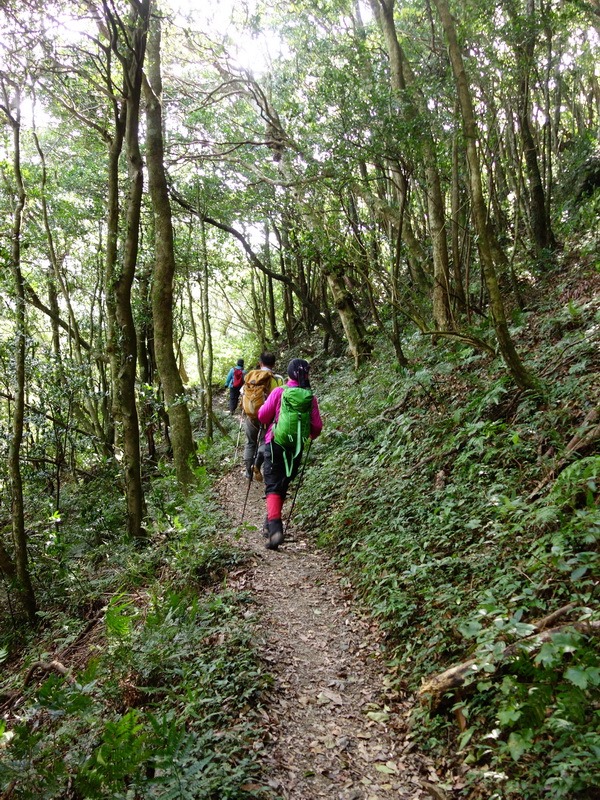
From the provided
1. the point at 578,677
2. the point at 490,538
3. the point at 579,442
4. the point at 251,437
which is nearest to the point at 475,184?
the point at 579,442

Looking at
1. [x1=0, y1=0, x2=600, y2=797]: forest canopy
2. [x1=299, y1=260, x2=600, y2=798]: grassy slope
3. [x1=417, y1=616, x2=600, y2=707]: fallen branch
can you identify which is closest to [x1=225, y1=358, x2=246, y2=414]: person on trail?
[x1=0, y1=0, x2=600, y2=797]: forest canopy

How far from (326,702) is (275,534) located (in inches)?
117

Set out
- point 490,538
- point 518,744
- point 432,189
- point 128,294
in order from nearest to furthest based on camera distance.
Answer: point 518,744
point 490,538
point 128,294
point 432,189

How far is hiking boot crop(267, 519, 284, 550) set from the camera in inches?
266

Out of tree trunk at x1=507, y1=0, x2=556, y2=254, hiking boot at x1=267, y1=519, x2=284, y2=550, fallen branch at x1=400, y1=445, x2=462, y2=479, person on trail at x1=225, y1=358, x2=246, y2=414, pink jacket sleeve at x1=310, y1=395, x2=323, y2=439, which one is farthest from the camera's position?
person on trail at x1=225, y1=358, x2=246, y2=414

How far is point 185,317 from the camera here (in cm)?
2575

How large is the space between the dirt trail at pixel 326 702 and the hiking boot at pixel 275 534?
49cm

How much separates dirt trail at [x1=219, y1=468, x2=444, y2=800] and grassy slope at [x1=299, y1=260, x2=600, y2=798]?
24cm

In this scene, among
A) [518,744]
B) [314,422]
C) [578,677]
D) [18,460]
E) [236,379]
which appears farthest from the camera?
[236,379]

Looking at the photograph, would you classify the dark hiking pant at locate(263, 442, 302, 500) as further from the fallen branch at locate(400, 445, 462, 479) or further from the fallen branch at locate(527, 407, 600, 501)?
the fallen branch at locate(527, 407, 600, 501)

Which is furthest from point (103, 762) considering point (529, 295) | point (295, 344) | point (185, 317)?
point (185, 317)

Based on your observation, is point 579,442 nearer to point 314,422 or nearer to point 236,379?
point 314,422

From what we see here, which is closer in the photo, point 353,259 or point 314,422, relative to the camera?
point 314,422

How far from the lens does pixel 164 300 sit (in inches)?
367
